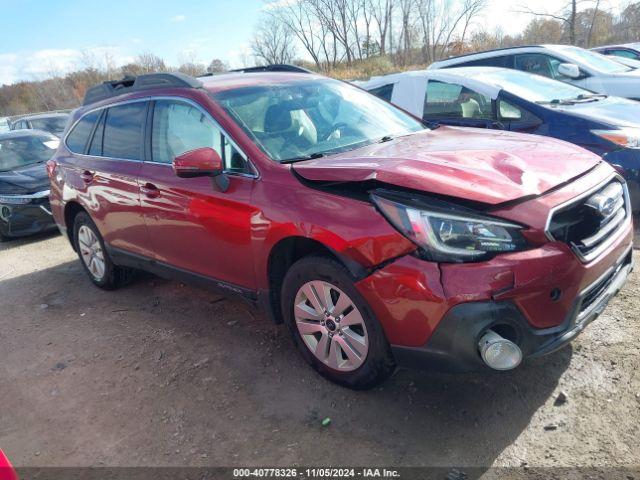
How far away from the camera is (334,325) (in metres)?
2.93

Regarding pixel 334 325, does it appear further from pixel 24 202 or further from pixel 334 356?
pixel 24 202

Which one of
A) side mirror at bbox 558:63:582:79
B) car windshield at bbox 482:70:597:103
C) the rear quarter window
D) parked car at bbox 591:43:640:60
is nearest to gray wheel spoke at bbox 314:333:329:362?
car windshield at bbox 482:70:597:103

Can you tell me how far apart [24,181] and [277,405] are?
663cm

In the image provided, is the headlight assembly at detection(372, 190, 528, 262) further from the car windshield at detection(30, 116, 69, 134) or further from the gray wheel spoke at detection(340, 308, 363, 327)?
the car windshield at detection(30, 116, 69, 134)

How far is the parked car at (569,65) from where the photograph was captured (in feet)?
25.5

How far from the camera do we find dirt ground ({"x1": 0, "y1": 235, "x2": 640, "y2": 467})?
8.39 feet

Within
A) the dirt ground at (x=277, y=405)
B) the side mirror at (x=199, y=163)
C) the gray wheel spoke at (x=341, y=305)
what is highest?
the side mirror at (x=199, y=163)

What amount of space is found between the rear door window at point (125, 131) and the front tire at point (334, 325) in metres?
1.94

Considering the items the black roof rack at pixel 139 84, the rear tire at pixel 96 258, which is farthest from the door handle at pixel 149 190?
the rear tire at pixel 96 258

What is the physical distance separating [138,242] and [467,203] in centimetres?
286

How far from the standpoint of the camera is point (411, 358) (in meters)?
2.62

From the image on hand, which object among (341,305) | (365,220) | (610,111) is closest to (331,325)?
(341,305)

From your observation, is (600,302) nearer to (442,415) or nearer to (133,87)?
(442,415)

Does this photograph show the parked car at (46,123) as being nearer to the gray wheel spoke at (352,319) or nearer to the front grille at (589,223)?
the gray wheel spoke at (352,319)
